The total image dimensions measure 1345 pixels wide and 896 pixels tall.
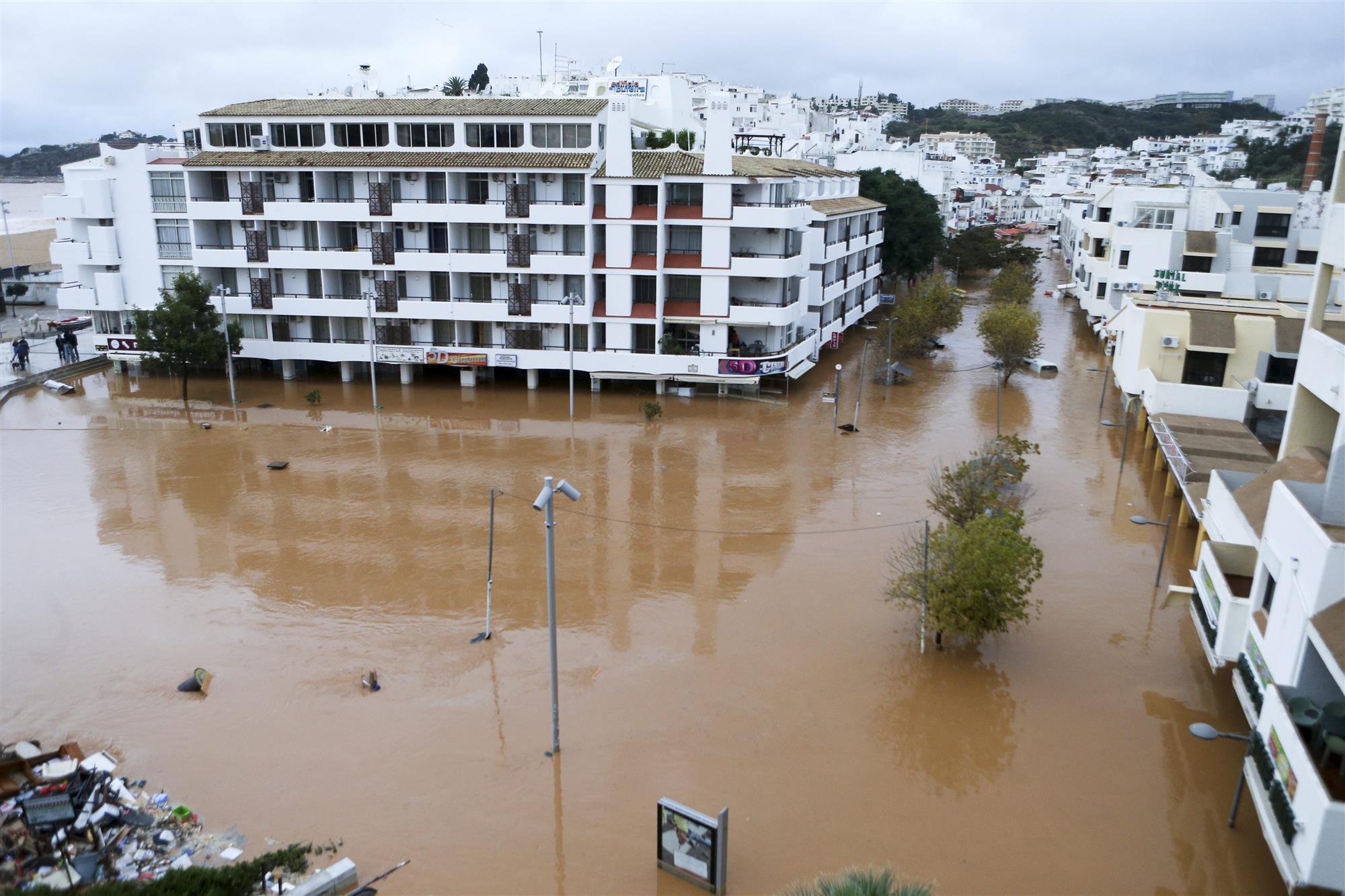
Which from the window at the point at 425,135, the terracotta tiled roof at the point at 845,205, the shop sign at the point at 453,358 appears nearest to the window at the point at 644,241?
the shop sign at the point at 453,358

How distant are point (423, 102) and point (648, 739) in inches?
1268

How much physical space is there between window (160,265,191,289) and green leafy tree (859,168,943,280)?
3911 cm

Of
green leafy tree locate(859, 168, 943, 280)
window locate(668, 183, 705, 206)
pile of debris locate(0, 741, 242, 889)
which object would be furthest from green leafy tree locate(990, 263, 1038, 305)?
pile of debris locate(0, 741, 242, 889)

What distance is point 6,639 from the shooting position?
18.7 meters

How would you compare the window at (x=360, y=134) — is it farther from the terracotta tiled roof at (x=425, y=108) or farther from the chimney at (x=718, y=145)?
the chimney at (x=718, y=145)

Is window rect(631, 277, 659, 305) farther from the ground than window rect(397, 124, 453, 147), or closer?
closer

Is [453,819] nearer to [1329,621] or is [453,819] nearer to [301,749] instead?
[301,749]

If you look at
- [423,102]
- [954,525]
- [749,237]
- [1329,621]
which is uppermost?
[423,102]

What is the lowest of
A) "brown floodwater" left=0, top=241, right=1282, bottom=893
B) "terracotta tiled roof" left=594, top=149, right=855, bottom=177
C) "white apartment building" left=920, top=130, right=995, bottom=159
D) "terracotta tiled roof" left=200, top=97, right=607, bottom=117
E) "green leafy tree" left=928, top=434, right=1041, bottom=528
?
"brown floodwater" left=0, top=241, right=1282, bottom=893

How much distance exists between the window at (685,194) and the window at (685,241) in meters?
0.99

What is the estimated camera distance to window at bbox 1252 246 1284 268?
49062 millimetres

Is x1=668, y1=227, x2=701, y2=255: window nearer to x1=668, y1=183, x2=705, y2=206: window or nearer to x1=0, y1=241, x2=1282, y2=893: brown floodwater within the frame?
x1=668, y1=183, x2=705, y2=206: window

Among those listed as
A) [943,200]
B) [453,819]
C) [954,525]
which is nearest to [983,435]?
[954,525]

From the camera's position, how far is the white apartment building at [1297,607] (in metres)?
10.7
